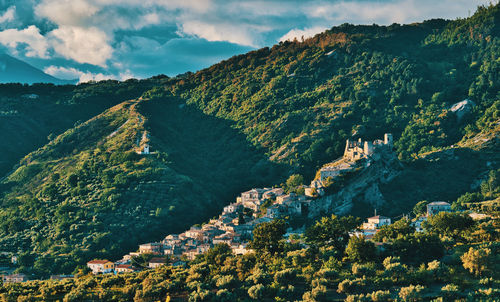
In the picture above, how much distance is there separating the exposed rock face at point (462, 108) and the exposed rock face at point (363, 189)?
32688mm

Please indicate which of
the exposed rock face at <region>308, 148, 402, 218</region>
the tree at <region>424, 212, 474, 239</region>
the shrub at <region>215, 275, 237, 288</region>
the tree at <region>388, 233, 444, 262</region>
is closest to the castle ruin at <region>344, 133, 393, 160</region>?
the exposed rock face at <region>308, 148, 402, 218</region>

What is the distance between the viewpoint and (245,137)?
508 feet

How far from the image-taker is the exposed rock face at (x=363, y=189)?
10019 cm

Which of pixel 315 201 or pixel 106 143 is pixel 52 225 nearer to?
pixel 106 143

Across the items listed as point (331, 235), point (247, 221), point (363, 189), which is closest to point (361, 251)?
point (331, 235)

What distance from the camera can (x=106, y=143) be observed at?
448 ft

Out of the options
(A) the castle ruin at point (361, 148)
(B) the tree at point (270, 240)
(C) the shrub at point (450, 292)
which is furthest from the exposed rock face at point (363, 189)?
(C) the shrub at point (450, 292)

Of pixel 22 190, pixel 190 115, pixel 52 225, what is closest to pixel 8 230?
pixel 52 225

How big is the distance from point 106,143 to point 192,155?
21.6m

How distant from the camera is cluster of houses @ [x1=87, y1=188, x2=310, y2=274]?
270 ft

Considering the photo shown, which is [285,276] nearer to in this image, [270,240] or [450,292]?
[270,240]

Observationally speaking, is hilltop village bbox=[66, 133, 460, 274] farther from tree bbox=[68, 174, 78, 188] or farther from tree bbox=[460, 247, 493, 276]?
tree bbox=[68, 174, 78, 188]

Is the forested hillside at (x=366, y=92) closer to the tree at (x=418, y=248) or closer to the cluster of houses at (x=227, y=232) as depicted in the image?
the cluster of houses at (x=227, y=232)

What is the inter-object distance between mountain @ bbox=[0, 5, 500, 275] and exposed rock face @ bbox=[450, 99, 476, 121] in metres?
0.78
